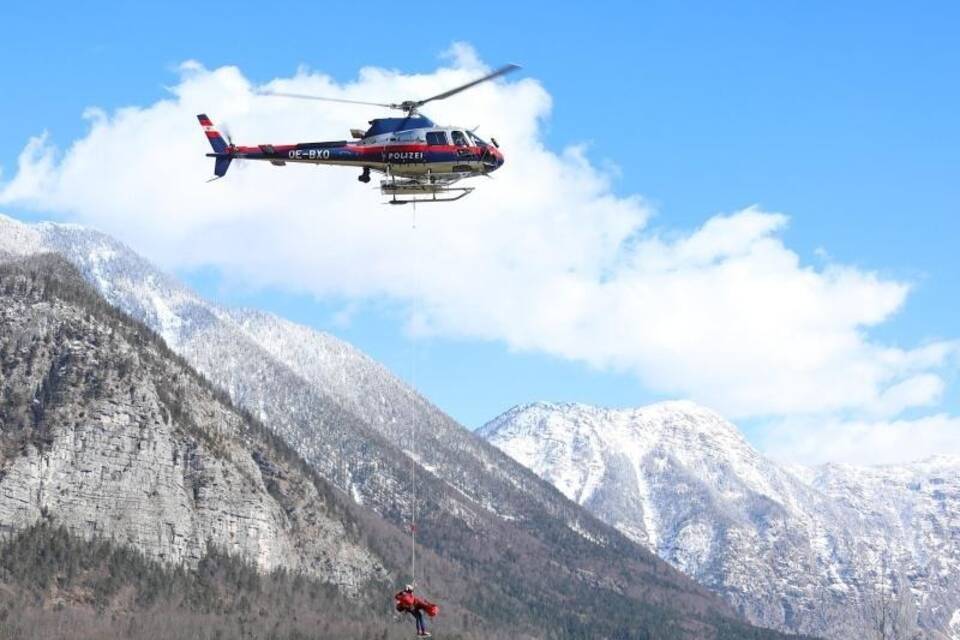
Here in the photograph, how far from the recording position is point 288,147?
417 ft

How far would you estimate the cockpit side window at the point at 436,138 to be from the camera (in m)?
123

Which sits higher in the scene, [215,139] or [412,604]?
[215,139]

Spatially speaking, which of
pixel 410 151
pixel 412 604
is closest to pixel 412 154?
pixel 410 151

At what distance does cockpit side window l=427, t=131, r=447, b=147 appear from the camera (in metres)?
123

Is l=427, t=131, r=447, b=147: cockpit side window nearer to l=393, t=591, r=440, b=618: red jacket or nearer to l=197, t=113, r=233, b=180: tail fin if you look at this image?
l=197, t=113, r=233, b=180: tail fin

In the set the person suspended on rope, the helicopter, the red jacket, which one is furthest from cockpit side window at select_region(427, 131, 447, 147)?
the red jacket

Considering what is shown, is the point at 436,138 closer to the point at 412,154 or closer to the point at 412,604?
the point at 412,154

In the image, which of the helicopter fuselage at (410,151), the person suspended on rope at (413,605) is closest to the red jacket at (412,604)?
the person suspended on rope at (413,605)

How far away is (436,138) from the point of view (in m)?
124

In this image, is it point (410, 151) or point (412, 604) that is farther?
point (410, 151)

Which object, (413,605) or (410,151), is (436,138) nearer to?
(410,151)

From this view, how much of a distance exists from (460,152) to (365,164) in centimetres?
810

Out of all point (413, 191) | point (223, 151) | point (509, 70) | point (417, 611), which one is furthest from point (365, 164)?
point (417, 611)

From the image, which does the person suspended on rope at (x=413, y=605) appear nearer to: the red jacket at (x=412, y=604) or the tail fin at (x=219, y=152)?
the red jacket at (x=412, y=604)
